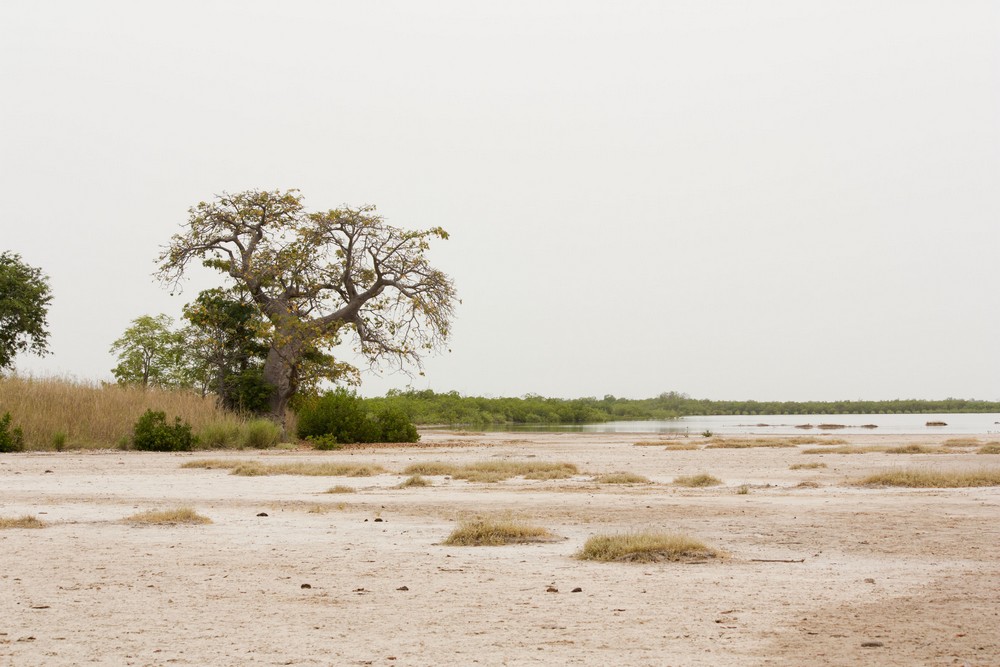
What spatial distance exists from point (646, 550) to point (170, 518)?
5783mm

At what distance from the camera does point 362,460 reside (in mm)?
24828

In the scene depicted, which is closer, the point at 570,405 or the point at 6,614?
the point at 6,614

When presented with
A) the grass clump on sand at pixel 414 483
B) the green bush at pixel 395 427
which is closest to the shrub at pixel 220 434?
the green bush at pixel 395 427

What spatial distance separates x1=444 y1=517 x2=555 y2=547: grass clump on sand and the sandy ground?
0.31 metres

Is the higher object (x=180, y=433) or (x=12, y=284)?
(x=12, y=284)

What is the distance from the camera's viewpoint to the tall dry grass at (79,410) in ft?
89.9

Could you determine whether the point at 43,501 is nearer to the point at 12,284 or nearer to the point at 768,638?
the point at 768,638

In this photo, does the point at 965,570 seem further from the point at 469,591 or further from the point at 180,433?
the point at 180,433

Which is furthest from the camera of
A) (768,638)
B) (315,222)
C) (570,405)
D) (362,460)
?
(570,405)

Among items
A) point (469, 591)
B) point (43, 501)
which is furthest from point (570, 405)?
point (469, 591)

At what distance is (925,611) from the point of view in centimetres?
688

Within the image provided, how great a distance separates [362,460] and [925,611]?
19070 mm

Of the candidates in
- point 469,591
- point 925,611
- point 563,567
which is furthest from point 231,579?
point 925,611

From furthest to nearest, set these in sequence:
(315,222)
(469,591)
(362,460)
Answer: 1. (315,222)
2. (362,460)
3. (469,591)
